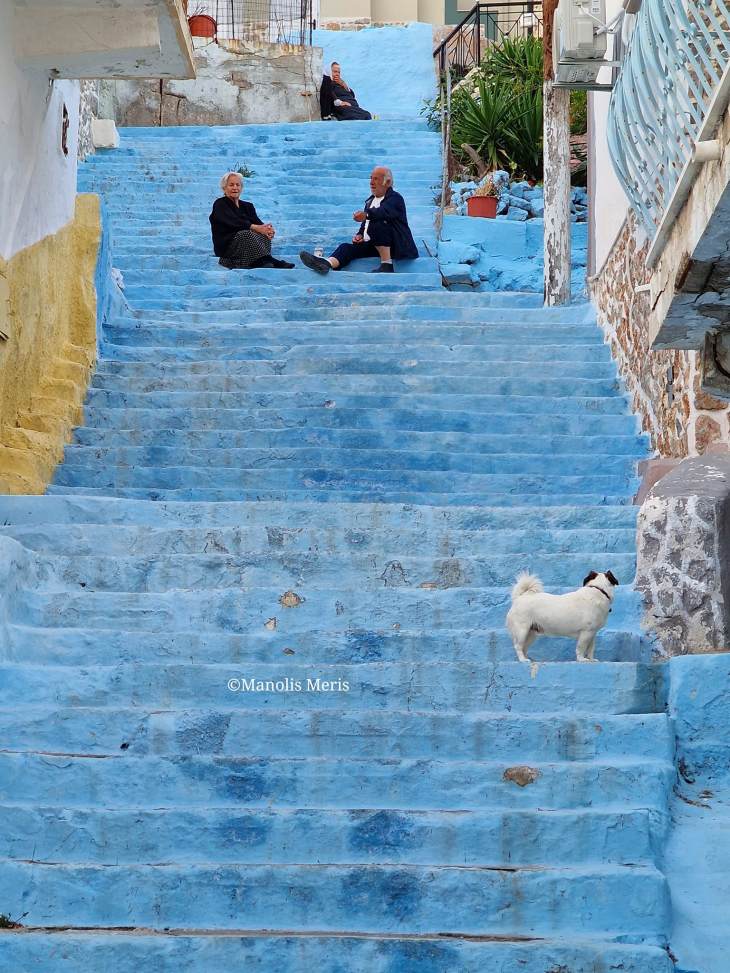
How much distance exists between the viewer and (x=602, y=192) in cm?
1140

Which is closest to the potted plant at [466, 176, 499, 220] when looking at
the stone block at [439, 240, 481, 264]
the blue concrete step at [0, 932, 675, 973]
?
the stone block at [439, 240, 481, 264]

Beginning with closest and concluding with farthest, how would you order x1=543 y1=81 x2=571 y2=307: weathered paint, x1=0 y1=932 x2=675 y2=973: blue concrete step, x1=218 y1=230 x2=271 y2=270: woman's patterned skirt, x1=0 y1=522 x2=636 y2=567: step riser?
x1=0 y1=932 x2=675 y2=973: blue concrete step
x1=0 y1=522 x2=636 y2=567: step riser
x1=543 y1=81 x2=571 y2=307: weathered paint
x1=218 y1=230 x2=271 y2=270: woman's patterned skirt

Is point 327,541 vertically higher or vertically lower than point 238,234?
lower

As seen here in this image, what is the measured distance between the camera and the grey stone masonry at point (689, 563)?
6066 mm

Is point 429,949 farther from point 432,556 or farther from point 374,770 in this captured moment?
point 432,556

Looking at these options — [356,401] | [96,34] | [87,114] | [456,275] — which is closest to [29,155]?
[96,34]

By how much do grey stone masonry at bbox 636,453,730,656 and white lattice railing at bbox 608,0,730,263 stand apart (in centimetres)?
96

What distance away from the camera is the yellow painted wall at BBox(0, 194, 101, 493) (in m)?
8.23

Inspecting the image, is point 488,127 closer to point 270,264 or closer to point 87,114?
point 87,114

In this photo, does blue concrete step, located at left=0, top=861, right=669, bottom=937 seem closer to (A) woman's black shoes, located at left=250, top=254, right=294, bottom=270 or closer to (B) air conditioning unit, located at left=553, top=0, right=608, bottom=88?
(B) air conditioning unit, located at left=553, top=0, right=608, bottom=88

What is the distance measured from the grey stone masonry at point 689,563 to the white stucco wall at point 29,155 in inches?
151

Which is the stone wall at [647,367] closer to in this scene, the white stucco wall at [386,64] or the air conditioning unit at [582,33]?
the air conditioning unit at [582,33]

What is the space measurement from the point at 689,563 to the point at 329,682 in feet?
4.98

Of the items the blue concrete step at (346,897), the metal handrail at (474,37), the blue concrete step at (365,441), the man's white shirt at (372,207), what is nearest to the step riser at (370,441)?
the blue concrete step at (365,441)
